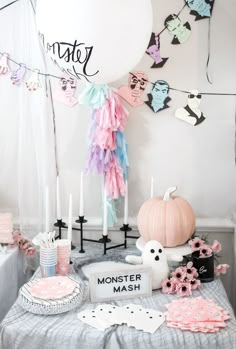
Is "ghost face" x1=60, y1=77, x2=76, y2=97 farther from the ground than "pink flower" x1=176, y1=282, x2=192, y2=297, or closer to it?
farther from the ground

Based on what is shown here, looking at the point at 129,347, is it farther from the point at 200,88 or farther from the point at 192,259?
the point at 200,88

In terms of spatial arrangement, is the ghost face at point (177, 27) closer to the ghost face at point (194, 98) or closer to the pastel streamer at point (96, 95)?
the ghost face at point (194, 98)

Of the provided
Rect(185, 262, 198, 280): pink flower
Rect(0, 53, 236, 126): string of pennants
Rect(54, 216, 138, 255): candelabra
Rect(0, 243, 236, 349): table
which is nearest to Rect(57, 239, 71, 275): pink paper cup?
Rect(54, 216, 138, 255): candelabra

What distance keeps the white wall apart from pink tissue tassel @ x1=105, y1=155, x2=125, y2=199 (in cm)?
13

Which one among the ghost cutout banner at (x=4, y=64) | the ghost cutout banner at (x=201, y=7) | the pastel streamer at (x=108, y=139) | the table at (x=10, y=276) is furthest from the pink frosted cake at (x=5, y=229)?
the ghost cutout banner at (x=201, y=7)

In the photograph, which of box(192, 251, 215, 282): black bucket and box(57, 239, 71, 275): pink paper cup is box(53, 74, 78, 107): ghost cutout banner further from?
box(192, 251, 215, 282): black bucket

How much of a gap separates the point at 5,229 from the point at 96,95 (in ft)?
2.10

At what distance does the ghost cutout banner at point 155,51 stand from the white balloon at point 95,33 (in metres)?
0.35

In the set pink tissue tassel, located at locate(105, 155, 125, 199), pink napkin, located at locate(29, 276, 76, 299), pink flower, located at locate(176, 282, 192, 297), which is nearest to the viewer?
pink napkin, located at locate(29, 276, 76, 299)

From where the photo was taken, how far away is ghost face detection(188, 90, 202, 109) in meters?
1.99

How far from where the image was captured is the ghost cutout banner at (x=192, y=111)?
1.99 metres

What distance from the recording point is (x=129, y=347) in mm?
1318

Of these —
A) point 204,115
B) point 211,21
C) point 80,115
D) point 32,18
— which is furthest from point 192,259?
point 32,18

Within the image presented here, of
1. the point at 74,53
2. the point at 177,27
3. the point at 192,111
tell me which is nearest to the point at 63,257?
the point at 74,53
